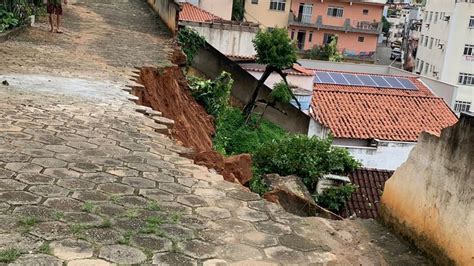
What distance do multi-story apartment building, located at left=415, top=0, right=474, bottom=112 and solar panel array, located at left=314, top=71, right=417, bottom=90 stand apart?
1151 centimetres

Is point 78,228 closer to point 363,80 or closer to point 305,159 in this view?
point 305,159

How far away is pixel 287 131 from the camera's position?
20.5m

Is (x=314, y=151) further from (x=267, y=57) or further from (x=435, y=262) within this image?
(x=435, y=262)

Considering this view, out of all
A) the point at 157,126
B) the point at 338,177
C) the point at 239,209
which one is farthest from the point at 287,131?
the point at 239,209

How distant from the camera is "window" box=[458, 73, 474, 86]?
36.0 metres

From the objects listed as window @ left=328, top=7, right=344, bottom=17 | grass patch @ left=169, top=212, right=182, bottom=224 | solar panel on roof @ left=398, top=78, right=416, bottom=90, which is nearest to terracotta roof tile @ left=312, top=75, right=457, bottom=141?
solar panel on roof @ left=398, top=78, right=416, bottom=90

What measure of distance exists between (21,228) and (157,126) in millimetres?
3110

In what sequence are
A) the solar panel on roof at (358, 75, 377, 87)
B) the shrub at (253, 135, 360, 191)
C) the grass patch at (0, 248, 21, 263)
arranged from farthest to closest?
1. the solar panel on roof at (358, 75, 377, 87)
2. the shrub at (253, 135, 360, 191)
3. the grass patch at (0, 248, 21, 263)

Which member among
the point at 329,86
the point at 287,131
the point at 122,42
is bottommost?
the point at 287,131

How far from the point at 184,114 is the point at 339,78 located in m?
14.2

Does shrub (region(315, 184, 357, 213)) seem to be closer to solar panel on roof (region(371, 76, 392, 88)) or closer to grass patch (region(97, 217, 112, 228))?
grass patch (region(97, 217, 112, 228))

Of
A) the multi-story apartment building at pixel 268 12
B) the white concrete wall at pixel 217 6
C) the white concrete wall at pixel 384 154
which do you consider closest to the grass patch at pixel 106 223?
the white concrete wall at pixel 384 154

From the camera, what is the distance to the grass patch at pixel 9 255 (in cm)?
328

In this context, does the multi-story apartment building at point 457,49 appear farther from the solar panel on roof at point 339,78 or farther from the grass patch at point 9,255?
the grass patch at point 9,255
